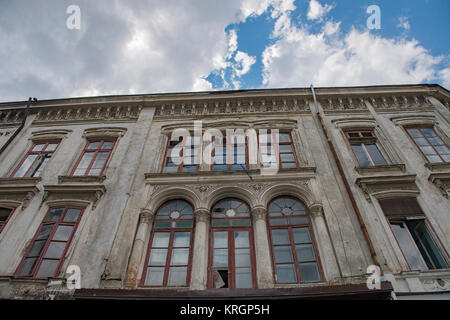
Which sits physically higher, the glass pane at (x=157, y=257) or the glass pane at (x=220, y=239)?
the glass pane at (x=220, y=239)

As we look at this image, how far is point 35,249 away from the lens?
7.07 meters

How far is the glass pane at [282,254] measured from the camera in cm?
677

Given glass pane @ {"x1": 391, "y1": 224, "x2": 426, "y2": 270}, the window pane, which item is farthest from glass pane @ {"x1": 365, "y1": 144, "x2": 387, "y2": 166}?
the window pane

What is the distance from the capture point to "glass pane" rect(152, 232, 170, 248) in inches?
284

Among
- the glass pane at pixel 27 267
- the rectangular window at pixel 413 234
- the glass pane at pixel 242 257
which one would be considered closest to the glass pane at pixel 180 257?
the glass pane at pixel 242 257

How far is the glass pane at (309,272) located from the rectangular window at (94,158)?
678cm

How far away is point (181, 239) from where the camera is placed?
7.30 meters

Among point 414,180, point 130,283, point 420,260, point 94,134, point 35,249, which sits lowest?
point 130,283

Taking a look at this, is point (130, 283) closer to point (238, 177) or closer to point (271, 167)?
point (238, 177)

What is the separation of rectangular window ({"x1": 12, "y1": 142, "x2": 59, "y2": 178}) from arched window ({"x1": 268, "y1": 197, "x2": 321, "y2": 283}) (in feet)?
25.9

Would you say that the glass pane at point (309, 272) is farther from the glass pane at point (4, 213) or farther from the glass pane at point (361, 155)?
the glass pane at point (4, 213)
